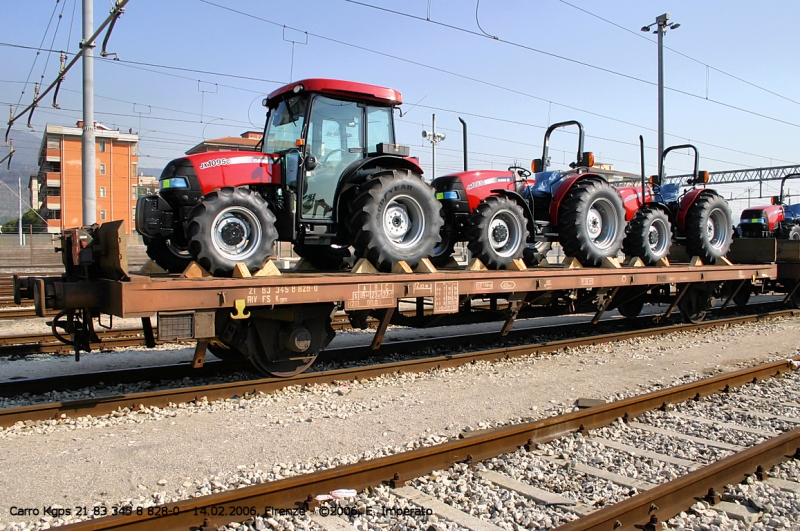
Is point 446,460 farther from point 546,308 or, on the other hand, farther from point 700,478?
point 546,308

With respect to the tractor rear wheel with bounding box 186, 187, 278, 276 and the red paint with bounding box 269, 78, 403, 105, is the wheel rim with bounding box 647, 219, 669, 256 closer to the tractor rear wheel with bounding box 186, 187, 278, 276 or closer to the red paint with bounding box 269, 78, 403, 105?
the red paint with bounding box 269, 78, 403, 105

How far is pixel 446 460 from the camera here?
466cm

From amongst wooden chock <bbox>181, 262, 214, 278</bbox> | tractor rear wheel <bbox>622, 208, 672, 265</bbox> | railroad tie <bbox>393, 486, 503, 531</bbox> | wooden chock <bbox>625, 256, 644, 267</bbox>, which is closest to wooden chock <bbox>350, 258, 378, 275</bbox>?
wooden chock <bbox>181, 262, 214, 278</bbox>

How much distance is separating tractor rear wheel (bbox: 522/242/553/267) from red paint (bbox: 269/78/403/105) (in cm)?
357

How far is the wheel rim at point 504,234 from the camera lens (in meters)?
8.59

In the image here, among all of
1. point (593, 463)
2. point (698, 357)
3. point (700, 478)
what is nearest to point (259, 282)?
point (593, 463)

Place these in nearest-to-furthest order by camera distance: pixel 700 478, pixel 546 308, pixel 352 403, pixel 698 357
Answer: pixel 700 478
pixel 352 403
pixel 698 357
pixel 546 308

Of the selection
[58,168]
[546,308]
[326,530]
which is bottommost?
[326,530]

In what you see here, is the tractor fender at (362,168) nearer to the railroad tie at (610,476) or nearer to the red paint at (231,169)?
the red paint at (231,169)

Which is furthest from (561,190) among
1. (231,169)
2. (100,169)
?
(100,169)

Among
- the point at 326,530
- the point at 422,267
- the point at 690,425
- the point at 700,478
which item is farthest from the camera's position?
the point at 422,267

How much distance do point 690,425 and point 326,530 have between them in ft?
12.3

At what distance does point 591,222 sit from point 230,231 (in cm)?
587

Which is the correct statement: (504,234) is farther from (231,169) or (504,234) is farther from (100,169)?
(100,169)
